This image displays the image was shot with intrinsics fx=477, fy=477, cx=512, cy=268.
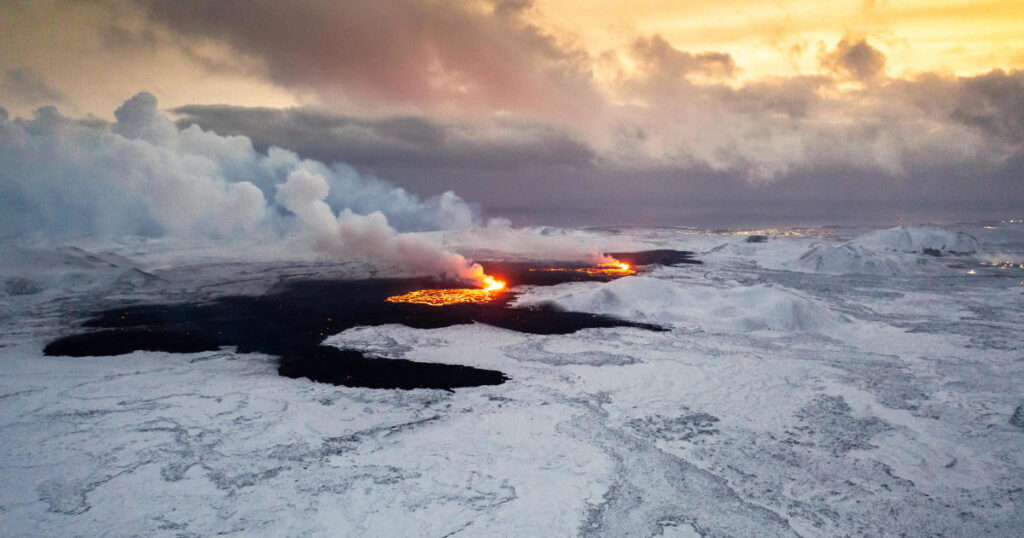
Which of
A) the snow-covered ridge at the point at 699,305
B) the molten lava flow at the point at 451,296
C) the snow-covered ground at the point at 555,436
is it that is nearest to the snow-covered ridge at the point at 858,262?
the snow-covered ground at the point at 555,436

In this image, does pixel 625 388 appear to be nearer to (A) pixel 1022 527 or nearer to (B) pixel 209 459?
(A) pixel 1022 527

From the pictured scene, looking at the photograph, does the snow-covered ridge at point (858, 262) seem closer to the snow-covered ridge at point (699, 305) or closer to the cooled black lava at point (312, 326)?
the snow-covered ridge at point (699, 305)

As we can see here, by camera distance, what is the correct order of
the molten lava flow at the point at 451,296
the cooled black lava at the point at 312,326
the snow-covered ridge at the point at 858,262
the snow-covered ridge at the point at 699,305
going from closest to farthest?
1. the cooled black lava at the point at 312,326
2. the snow-covered ridge at the point at 699,305
3. the molten lava flow at the point at 451,296
4. the snow-covered ridge at the point at 858,262

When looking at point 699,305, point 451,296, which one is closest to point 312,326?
point 451,296

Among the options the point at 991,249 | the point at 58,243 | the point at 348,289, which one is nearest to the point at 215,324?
the point at 348,289

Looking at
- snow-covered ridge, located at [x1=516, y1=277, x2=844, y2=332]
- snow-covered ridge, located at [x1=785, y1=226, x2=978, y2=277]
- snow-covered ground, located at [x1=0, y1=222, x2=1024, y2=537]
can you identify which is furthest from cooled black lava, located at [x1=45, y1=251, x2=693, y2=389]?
snow-covered ridge, located at [x1=785, y1=226, x2=978, y2=277]

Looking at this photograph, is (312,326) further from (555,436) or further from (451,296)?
(555,436)

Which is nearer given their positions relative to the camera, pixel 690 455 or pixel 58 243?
pixel 690 455
